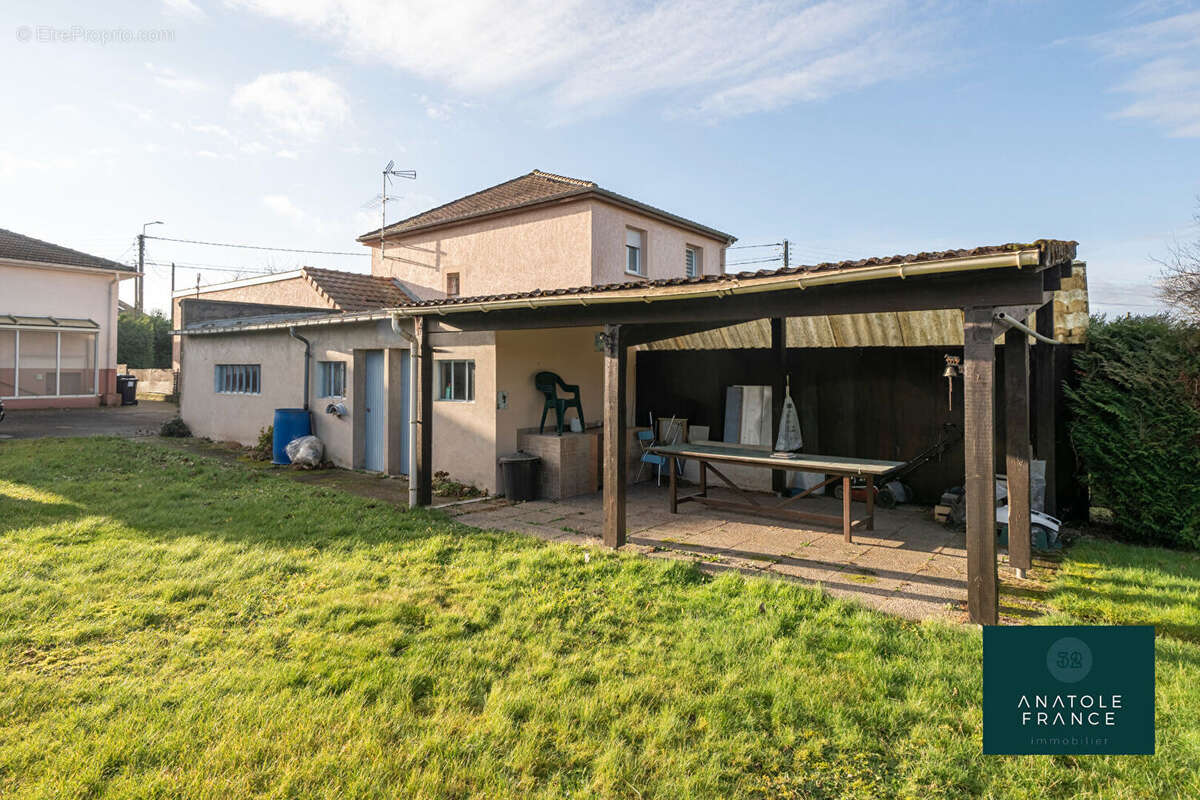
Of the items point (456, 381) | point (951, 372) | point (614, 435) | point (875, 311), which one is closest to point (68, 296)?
point (456, 381)

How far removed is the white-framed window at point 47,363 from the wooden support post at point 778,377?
24241 mm

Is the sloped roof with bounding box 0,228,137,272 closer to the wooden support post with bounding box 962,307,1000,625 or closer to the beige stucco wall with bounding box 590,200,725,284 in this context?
the beige stucco wall with bounding box 590,200,725,284

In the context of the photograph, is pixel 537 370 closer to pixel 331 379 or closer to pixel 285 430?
pixel 331 379

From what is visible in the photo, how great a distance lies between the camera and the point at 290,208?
19125mm

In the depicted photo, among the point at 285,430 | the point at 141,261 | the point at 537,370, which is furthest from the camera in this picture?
the point at 141,261

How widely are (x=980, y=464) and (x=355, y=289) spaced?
1583 cm

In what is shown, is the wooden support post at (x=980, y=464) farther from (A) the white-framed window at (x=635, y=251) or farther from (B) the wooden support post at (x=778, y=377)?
(A) the white-framed window at (x=635, y=251)

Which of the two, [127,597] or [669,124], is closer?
[127,597]

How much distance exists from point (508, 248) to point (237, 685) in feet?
38.7

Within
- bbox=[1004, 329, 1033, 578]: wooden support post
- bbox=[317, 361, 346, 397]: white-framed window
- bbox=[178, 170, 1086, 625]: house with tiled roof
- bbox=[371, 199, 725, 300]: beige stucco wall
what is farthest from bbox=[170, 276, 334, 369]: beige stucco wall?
bbox=[1004, 329, 1033, 578]: wooden support post

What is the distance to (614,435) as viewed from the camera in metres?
6.15

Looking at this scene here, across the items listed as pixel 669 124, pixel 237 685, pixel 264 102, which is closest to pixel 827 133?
pixel 669 124

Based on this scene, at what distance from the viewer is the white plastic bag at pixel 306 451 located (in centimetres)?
1079

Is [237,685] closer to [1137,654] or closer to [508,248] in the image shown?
[1137,654]
